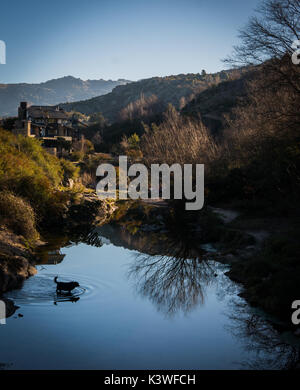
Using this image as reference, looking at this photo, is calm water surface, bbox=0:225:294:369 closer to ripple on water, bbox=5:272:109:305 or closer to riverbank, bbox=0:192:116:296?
ripple on water, bbox=5:272:109:305

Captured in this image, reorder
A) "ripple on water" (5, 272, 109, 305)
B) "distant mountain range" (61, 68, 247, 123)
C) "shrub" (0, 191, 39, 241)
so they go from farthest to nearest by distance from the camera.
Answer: "distant mountain range" (61, 68, 247, 123) → "shrub" (0, 191, 39, 241) → "ripple on water" (5, 272, 109, 305)

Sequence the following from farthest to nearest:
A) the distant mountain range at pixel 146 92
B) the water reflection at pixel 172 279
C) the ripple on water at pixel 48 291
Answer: the distant mountain range at pixel 146 92 < the water reflection at pixel 172 279 < the ripple on water at pixel 48 291

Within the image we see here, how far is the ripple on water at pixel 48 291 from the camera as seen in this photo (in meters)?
10.9

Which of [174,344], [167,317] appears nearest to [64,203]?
[167,317]

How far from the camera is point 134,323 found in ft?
33.1

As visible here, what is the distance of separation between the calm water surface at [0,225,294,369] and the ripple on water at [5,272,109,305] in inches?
1.0

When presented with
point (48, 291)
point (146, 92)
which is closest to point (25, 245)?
point (48, 291)

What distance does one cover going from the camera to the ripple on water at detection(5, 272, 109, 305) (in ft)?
35.9

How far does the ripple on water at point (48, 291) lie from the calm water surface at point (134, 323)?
0.02 meters

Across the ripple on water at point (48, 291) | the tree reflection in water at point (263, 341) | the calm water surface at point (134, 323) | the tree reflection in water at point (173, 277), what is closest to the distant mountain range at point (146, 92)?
the tree reflection in water at point (173, 277)

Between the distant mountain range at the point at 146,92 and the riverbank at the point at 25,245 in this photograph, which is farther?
the distant mountain range at the point at 146,92

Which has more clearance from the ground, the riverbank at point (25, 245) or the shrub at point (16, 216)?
the shrub at point (16, 216)

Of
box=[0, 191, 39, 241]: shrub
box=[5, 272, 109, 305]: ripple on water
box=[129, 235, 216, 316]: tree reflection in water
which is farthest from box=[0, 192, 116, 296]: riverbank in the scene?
box=[129, 235, 216, 316]: tree reflection in water

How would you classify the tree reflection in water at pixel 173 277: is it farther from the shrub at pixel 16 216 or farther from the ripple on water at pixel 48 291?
the shrub at pixel 16 216
